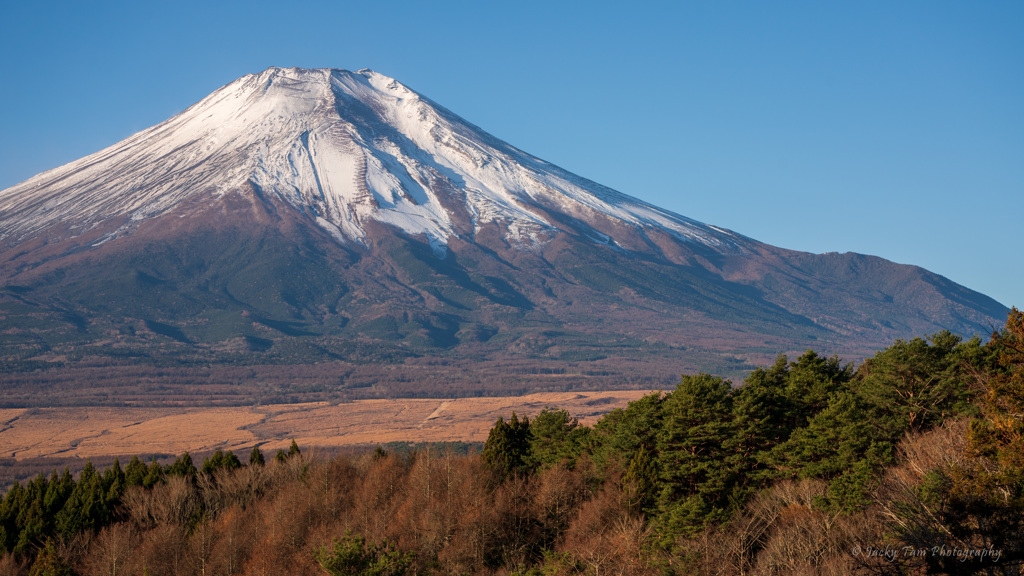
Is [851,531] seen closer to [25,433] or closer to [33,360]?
[25,433]

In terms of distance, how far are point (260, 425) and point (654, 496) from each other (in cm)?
11799

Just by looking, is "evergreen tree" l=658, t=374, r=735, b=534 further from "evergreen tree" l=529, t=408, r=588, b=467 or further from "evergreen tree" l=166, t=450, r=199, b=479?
"evergreen tree" l=166, t=450, r=199, b=479

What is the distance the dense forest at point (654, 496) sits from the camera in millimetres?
22047

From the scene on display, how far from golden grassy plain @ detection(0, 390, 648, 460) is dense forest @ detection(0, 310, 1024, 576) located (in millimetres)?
69019

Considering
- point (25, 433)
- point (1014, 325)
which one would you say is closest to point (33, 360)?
point (25, 433)

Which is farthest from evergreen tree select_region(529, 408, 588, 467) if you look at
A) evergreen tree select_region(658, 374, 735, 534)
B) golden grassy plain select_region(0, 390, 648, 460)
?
golden grassy plain select_region(0, 390, 648, 460)

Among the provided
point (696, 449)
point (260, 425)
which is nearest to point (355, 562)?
point (696, 449)

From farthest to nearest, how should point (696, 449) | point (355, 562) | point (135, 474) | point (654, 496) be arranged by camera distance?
point (135, 474), point (696, 449), point (654, 496), point (355, 562)

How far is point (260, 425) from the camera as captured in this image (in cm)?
14300

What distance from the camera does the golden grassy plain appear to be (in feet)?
396

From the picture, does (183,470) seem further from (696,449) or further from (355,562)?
(696,449)

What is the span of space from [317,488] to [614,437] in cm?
1927

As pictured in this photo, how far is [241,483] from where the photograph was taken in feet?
182

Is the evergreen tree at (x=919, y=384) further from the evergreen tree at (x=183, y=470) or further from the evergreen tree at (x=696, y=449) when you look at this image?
the evergreen tree at (x=183, y=470)
